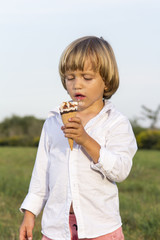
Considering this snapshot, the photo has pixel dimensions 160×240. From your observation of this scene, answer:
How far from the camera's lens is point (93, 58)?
96.7 inches

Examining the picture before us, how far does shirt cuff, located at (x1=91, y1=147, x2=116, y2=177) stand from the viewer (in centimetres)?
220

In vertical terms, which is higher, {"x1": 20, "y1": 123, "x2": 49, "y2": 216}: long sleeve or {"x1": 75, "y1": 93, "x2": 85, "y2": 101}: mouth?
{"x1": 75, "y1": 93, "x2": 85, "y2": 101}: mouth

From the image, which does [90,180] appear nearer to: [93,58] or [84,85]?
[84,85]

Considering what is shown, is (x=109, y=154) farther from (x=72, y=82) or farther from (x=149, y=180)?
(x=149, y=180)

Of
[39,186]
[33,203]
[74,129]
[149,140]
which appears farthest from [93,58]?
[149,140]

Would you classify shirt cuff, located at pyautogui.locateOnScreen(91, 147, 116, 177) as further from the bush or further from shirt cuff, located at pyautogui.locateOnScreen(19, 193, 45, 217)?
the bush

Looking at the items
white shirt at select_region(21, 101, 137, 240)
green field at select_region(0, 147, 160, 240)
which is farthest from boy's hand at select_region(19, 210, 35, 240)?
green field at select_region(0, 147, 160, 240)

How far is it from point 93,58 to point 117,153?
0.61 metres

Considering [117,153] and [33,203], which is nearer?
[117,153]

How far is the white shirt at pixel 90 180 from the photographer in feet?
7.60

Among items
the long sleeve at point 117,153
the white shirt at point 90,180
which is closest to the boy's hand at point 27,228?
the white shirt at point 90,180

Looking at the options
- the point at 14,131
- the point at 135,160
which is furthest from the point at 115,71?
the point at 14,131

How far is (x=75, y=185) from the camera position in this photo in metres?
2.34

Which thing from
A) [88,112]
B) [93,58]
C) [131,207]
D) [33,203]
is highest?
[93,58]
